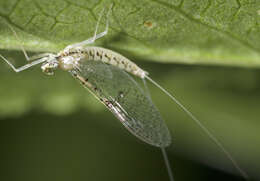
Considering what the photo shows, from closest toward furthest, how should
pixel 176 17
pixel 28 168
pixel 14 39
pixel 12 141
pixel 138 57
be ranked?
1. pixel 176 17
2. pixel 14 39
3. pixel 138 57
4. pixel 12 141
5. pixel 28 168

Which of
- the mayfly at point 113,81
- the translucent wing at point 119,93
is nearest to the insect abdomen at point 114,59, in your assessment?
the mayfly at point 113,81

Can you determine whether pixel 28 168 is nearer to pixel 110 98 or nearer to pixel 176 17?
pixel 110 98

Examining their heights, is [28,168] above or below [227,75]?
below

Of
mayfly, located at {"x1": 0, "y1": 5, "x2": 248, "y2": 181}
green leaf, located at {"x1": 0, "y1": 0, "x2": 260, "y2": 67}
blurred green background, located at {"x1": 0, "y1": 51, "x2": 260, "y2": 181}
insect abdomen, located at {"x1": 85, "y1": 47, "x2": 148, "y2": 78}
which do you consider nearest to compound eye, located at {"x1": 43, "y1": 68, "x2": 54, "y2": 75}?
mayfly, located at {"x1": 0, "y1": 5, "x2": 248, "y2": 181}

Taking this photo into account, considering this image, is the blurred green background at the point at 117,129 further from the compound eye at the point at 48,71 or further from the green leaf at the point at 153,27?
the green leaf at the point at 153,27

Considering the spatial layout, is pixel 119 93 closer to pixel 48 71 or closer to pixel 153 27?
pixel 48 71

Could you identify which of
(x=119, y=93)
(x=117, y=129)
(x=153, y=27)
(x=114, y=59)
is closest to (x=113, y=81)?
(x=119, y=93)

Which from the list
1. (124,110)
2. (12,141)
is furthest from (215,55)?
(12,141)

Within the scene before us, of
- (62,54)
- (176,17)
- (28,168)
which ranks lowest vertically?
(28,168)
